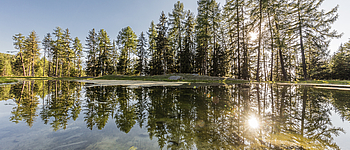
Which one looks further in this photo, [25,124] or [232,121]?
[232,121]

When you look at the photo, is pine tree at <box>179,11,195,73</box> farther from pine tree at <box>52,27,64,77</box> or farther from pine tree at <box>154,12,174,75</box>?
pine tree at <box>52,27,64,77</box>

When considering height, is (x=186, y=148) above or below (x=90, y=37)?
below

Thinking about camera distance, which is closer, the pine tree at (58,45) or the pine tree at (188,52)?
the pine tree at (188,52)

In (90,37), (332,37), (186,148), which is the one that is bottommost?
(186,148)

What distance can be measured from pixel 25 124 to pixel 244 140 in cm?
496

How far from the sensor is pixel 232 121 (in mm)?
3486

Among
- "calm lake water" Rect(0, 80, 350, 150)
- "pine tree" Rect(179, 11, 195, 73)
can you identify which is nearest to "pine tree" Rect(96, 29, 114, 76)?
"pine tree" Rect(179, 11, 195, 73)

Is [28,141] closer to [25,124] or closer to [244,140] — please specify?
[25,124]

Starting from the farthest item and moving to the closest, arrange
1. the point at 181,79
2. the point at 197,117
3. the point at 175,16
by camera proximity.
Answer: the point at 175,16
the point at 181,79
the point at 197,117

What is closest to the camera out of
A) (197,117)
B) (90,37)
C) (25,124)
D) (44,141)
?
(44,141)

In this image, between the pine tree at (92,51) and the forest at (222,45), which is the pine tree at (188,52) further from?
the pine tree at (92,51)

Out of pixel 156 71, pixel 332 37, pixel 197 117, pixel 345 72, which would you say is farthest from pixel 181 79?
pixel 345 72

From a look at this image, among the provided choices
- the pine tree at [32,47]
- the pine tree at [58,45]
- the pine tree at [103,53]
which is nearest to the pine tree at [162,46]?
the pine tree at [103,53]

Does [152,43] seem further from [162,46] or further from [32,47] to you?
[32,47]
